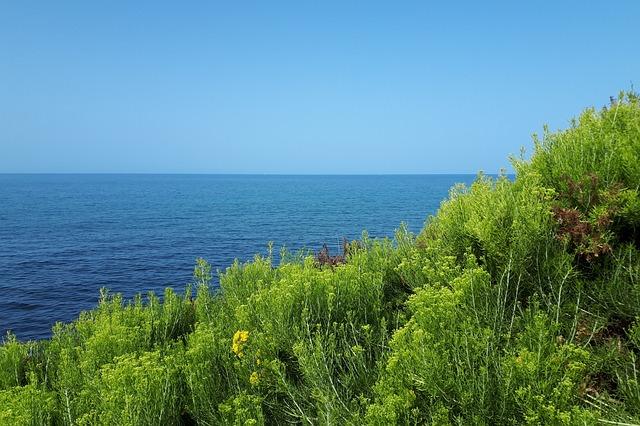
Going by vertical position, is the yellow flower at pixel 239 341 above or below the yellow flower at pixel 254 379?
above

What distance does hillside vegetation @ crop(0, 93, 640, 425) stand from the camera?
12.9ft

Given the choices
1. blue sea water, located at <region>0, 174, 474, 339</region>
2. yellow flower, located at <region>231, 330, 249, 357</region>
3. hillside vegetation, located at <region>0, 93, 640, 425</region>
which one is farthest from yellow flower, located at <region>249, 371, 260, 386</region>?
blue sea water, located at <region>0, 174, 474, 339</region>

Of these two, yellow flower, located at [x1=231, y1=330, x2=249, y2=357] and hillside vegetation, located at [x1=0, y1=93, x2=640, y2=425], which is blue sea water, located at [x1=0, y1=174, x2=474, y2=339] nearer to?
hillside vegetation, located at [x1=0, y1=93, x2=640, y2=425]

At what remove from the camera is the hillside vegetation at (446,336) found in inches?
155

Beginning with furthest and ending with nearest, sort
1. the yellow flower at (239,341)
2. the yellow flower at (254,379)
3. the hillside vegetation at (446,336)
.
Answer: the yellow flower at (239,341) < the yellow flower at (254,379) < the hillside vegetation at (446,336)

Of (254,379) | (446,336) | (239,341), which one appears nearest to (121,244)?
(239,341)

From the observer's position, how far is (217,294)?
9383 mm

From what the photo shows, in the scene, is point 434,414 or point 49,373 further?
point 49,373

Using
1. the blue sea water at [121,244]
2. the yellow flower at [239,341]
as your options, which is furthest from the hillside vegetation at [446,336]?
the blue sea water at [121,244]

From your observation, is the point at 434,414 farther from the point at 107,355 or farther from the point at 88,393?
the point at 107,355

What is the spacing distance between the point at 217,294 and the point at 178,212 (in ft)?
244

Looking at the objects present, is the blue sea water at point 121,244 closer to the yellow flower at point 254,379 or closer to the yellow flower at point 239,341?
the yellow flower at point 239,341

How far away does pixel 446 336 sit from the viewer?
4238 millimetres

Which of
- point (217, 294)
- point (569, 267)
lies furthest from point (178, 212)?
point (569, 267)
